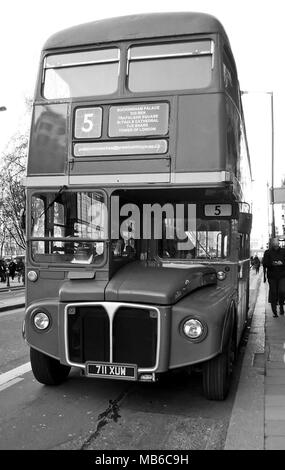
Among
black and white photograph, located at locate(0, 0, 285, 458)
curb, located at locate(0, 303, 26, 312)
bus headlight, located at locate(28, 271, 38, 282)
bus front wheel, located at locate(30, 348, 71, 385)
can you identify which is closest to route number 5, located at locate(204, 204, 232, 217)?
black and white photograph, located at locate(0, 0, 285, 458)

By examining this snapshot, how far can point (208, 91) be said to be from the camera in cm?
534

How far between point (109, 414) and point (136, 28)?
422 centimetres

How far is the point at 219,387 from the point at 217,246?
5.86 ft

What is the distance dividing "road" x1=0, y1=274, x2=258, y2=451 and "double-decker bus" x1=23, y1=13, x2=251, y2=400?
1.05ft

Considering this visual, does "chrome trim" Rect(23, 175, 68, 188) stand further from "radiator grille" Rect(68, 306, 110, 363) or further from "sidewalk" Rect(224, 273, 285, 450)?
"sidewalk" Rect(224, 273, 285, 450)

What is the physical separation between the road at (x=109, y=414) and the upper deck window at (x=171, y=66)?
3.44 m

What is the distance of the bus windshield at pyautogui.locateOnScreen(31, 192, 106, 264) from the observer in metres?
5.52

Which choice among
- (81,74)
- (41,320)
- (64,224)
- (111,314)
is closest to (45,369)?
(41,320)

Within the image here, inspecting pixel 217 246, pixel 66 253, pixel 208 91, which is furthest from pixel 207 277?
pixel 208 91

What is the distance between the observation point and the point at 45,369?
5.73 m

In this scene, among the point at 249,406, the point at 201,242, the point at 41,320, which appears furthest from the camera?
the point at 201,242

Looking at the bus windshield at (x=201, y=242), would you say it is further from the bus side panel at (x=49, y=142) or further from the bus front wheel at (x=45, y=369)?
the bus front wheel at (x=45, y=369)

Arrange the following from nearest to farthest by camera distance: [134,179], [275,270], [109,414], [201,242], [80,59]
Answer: [109,414]
[134,179]
[80,59]
[201,242]
[275,270]

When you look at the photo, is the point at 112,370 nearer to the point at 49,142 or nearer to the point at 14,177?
the point at 49,142
